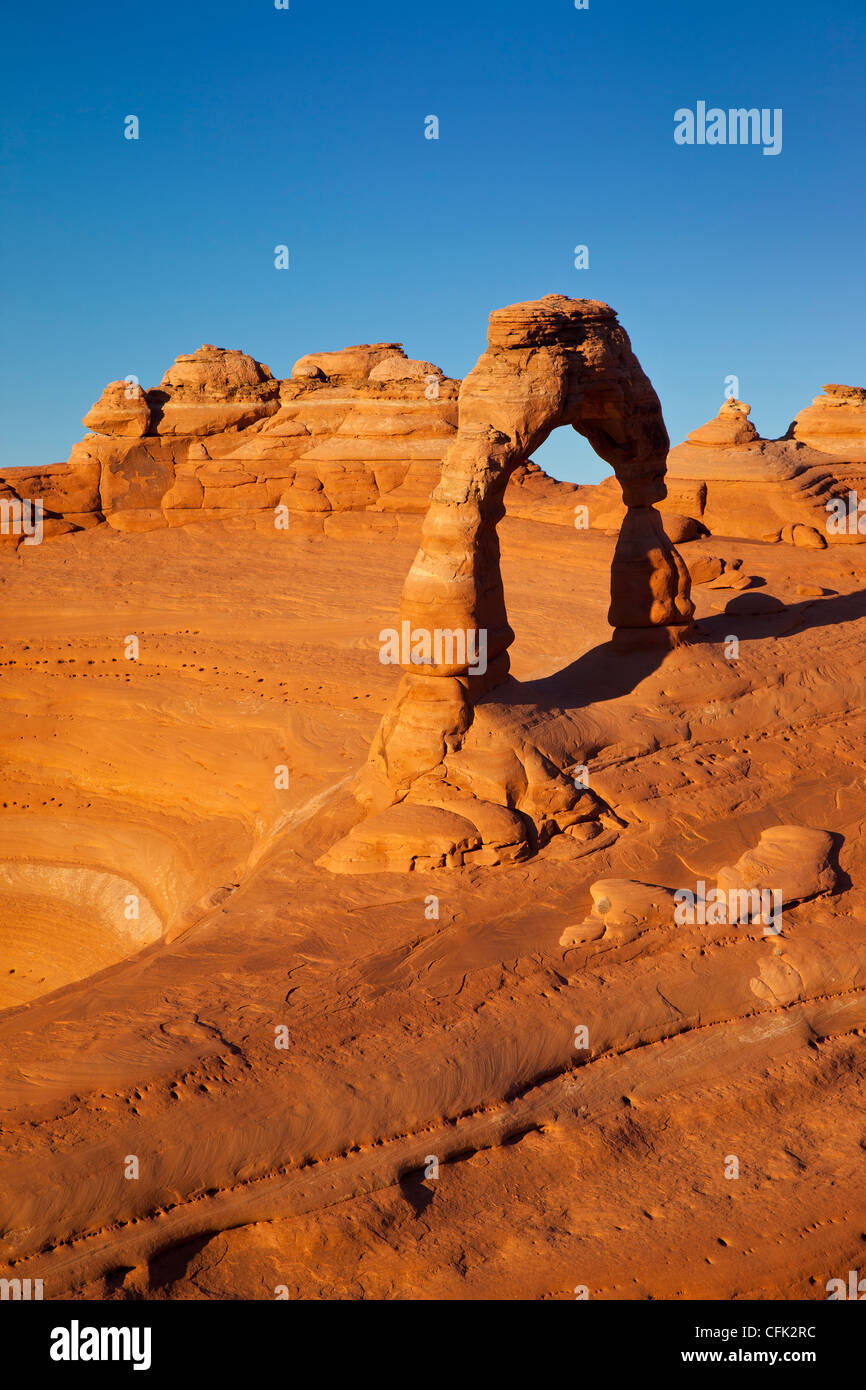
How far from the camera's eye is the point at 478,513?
7.56 metres

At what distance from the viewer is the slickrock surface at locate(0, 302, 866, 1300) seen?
4.96 metres

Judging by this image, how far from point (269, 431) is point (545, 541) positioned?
223 inches

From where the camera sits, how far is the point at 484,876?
6.90 meters

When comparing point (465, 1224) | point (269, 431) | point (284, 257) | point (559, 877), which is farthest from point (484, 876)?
point (269, 431)

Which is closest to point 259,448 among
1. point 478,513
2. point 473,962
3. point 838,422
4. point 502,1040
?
point 838,422

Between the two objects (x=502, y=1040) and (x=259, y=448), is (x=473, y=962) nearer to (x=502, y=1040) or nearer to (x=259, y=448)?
(x=502, y=1040)

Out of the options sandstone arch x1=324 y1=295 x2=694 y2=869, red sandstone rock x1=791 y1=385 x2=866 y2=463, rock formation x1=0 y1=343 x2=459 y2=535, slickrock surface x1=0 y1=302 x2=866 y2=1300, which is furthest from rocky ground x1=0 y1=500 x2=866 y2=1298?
red sandstone rock x1=791 y1=385 x2=866 y2=463

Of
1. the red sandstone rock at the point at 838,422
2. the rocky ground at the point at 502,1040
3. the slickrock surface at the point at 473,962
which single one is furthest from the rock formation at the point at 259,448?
the rocky ground at the point at 502,1040

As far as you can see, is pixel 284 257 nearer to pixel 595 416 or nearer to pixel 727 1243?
pixel 595 416

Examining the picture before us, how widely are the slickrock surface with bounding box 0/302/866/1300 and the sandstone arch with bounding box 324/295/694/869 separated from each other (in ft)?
0.11

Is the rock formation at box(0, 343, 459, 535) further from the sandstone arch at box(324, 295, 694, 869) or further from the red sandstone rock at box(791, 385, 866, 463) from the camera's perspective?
the sandstone arch at box(324, 295, 694, 869)

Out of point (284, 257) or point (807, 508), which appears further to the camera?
point (807, 508)

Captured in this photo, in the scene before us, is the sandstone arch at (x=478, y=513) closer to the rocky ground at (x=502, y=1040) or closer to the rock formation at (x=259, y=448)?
the rocky ground at (x=502, y=1040)

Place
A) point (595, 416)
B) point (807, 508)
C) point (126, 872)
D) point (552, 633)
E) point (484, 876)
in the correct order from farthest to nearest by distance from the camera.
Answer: point (807, 508) < point (552, 633) < point (126, 872) < point (595, 416) < point (484, 876)
